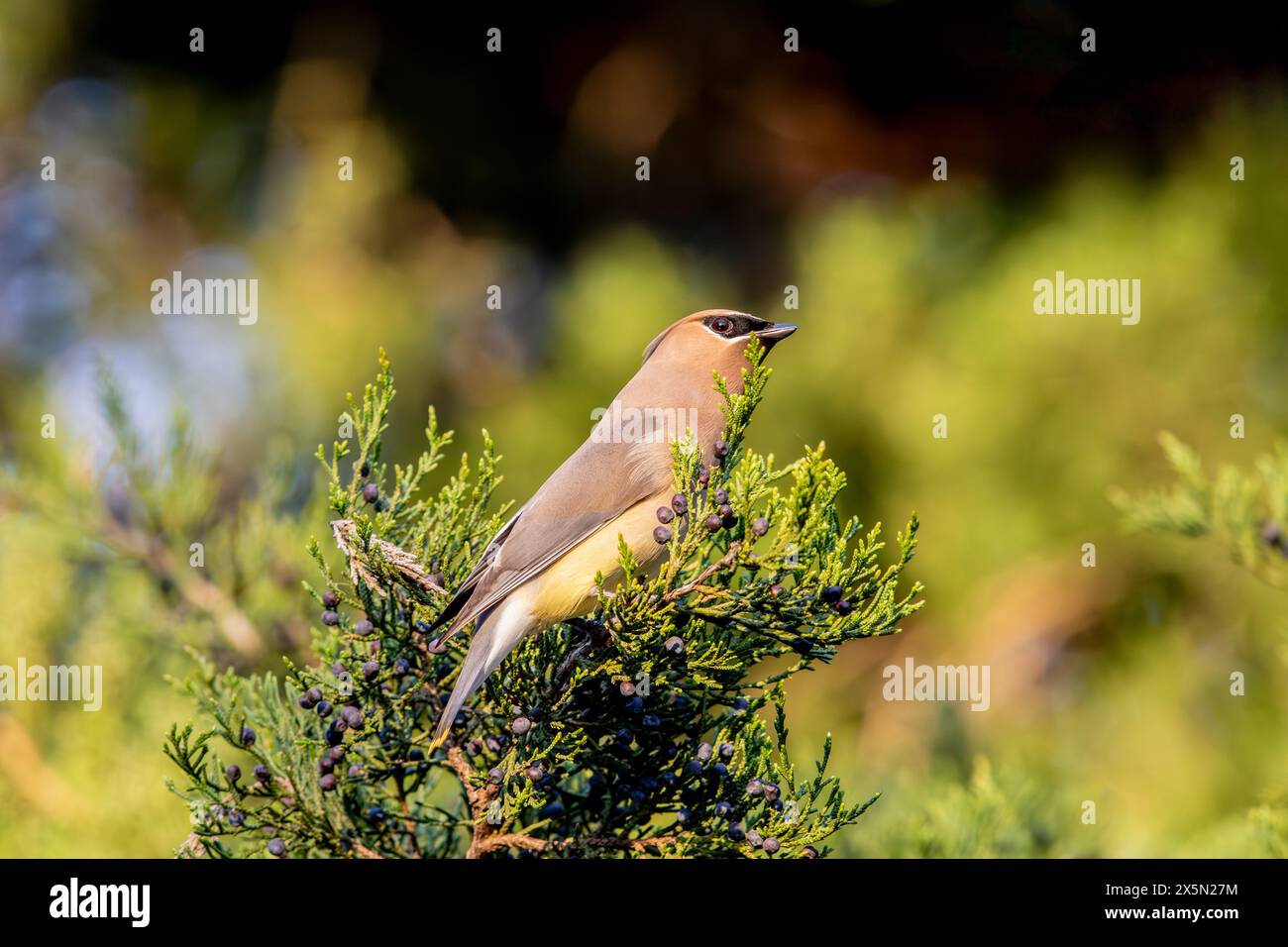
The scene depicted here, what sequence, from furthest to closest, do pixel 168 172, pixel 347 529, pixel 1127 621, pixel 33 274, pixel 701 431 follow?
pixel 33 274 < pixel 168 172 < pixel 1127 621 < pixel 701 431 < pixel 347 529

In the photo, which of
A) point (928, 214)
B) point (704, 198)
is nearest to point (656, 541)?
point (928, 214)

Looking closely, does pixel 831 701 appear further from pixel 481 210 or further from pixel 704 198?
pixel 481 210

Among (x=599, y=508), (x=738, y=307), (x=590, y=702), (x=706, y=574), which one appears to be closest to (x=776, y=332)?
(x=599, y=508)

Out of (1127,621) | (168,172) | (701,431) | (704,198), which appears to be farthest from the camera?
(168,172)

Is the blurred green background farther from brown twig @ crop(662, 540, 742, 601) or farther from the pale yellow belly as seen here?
brown twig @ crop(662, 540, 742, 601)

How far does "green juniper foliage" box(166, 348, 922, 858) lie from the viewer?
1811 millimetres

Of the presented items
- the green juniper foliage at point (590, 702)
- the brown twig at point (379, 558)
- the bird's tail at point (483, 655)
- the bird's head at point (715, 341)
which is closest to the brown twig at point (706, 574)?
the green juniper foliage at point (590, 702)

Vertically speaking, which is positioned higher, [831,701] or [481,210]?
[481,210]

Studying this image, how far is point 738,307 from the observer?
4441mm

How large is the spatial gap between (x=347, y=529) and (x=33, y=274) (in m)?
5.12

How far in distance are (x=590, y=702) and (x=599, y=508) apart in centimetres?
51
